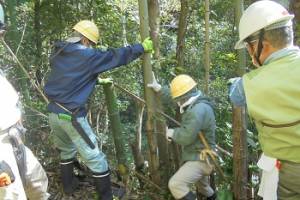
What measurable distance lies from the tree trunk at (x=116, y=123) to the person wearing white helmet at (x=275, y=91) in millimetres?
2532

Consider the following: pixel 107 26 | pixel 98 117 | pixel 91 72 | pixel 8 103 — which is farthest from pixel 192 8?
pixel 8 103

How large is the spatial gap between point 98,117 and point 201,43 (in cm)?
373

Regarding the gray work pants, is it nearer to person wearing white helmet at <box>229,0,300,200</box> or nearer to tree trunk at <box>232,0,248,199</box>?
tree trunk at <box>232,0,248,199</box>

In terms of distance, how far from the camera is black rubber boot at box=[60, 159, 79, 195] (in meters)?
5.36

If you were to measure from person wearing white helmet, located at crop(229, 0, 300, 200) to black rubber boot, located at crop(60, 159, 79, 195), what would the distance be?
2679mm

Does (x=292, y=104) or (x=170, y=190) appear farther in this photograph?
(x=170, y=190)

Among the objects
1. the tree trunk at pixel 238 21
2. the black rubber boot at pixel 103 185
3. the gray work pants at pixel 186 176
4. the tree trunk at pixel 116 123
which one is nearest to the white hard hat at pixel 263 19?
the tree trunk at pixel 238 21

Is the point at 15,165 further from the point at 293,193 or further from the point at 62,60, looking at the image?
the point at 293,193

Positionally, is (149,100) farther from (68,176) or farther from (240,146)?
(68,176)

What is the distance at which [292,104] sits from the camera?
2.92 meters

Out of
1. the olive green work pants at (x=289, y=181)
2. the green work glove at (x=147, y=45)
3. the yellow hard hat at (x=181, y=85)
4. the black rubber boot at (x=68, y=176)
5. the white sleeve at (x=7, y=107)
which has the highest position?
the green work glove at (x=147, y=45)

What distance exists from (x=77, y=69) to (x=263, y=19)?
2347 mm

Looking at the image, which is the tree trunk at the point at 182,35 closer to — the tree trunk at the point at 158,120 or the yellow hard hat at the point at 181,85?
the tree trunk at the point at 158,120

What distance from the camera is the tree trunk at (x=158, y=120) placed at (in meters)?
5.16
